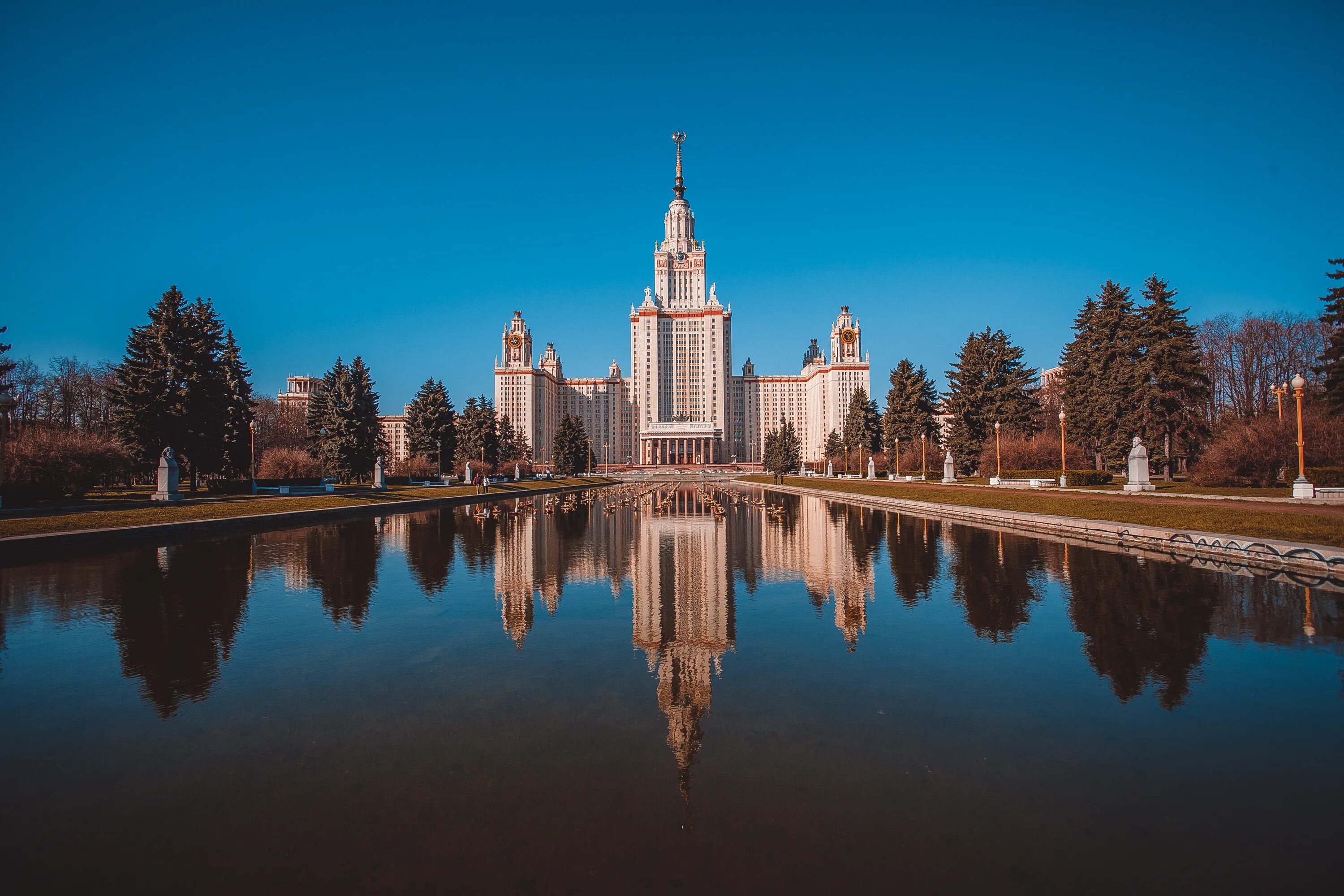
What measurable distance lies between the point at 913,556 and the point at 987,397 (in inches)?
1509

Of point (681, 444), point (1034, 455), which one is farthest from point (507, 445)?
point (681, 444)

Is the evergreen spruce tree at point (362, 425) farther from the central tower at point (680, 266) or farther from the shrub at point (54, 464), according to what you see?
the central tower at point (680, 266)

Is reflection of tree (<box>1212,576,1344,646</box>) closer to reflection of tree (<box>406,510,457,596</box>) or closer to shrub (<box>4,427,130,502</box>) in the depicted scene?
reflection of tree (<box>406,510,457,596</box>)

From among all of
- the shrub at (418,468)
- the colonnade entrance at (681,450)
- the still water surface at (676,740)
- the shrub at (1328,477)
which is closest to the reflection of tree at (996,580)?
the still water surface at (676,740)

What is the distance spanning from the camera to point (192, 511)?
68.5 ft

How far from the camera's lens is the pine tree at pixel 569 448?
68.2 meters

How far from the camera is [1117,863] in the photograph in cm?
Result: 320

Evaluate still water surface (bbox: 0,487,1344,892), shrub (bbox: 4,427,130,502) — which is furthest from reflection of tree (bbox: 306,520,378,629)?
shrub (bbox: 4,427,130,502)

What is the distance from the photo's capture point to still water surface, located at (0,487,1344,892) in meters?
3.24

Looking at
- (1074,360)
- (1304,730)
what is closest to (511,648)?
(1304,730)

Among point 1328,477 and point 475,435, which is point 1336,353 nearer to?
point 1328,477

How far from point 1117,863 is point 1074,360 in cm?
5390

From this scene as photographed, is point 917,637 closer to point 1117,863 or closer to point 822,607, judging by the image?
point 822,607

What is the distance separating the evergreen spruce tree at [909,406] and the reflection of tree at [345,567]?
46670 mm
